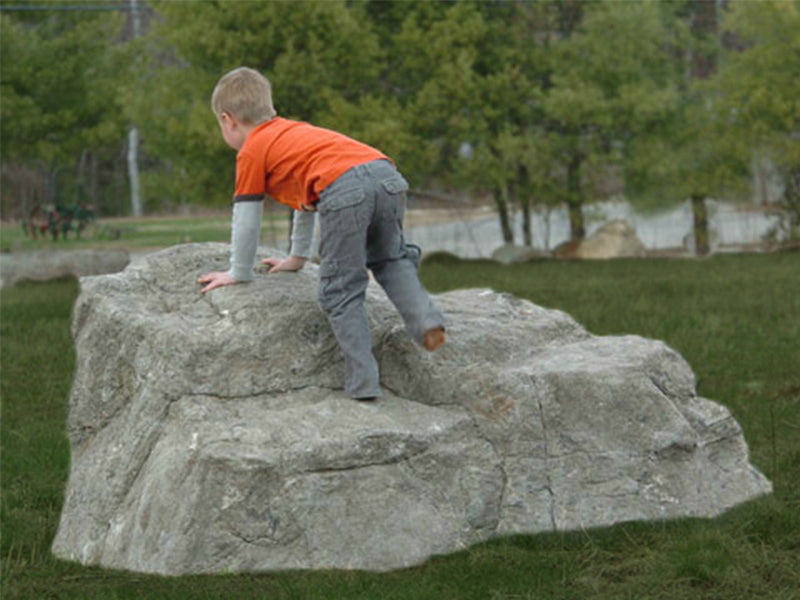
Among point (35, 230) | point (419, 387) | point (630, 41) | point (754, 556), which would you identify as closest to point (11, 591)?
point (419, 387)

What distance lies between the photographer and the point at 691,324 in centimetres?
1266

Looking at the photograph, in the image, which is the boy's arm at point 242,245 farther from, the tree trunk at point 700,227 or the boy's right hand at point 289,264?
the tree trunk at point 700,227

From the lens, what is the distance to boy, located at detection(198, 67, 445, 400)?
215 inches

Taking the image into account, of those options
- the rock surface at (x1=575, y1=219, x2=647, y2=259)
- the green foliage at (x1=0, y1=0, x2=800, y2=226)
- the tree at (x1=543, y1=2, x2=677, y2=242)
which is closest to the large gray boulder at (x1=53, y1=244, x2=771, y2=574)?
the green foliage at (x1=0, y1=0, x2=800, y2=226)

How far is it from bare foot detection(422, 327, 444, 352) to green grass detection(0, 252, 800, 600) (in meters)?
0.92

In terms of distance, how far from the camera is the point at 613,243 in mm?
25328

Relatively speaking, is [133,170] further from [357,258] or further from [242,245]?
[357,258]

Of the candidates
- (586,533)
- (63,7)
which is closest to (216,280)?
(586,533)

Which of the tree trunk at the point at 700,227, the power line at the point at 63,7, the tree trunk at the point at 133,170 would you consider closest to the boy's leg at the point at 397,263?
the power line at the point at 63,7

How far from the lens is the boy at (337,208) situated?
5.45 meters

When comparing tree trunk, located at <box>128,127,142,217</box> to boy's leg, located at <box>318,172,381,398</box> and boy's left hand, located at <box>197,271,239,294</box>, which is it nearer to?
boy's left hand, located at <box>197,271,239,294</box>

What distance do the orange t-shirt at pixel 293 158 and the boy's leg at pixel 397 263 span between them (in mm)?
166

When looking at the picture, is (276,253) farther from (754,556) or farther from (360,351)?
(754,556)

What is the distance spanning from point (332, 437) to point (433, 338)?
27.1 inches
